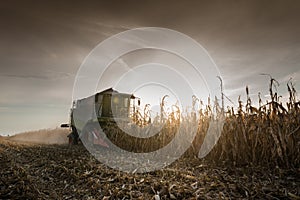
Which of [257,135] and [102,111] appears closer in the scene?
[257,135]

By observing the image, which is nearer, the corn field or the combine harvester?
the corn field

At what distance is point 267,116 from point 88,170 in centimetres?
353

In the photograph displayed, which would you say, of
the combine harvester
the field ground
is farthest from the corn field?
the combine harvester

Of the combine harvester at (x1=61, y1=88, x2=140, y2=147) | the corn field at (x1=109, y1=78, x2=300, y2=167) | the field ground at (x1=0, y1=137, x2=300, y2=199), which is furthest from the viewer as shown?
the combine harvester at (x1=61, y1=88, x2=140, y2=147)

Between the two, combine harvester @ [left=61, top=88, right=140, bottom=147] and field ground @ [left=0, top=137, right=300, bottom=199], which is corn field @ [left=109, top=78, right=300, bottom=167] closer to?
field ground @ [left=0, top=137, right=300, bottom=199]

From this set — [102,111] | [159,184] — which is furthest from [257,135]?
[102,111]

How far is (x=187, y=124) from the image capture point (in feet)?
21.2

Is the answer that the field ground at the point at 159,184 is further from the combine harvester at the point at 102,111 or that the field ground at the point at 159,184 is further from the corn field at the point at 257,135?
the combine harvester at the point at 102,111

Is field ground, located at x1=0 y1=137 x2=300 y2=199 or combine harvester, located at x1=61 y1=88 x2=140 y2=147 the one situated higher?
combine harvester, located at x1=61 y1=88 x2=140 y2=147

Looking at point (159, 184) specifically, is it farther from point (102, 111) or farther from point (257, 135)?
point (102, 111)

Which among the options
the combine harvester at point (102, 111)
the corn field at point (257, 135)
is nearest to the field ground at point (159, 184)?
the corn field at point (257, 135)

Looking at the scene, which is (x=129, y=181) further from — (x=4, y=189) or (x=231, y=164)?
(x=231, y=164)

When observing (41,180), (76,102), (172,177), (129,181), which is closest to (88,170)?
(41,180)

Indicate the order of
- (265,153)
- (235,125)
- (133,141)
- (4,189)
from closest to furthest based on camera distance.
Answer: (4,189) < (265,153) < (235,125) < (133,141)
